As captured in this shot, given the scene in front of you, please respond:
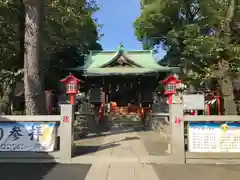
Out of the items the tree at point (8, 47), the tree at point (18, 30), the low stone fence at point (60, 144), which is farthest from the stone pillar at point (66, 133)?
the tree at point (8, 47)

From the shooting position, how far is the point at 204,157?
966 cm

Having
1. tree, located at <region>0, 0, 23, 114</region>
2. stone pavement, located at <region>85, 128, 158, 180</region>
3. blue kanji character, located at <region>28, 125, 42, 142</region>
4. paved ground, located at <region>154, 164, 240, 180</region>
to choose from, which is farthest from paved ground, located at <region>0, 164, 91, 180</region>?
tree, located at <region>0, 0, 23, 114</region>

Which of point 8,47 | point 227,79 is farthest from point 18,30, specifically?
point 227,79

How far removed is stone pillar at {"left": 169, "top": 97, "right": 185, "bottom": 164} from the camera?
961 centimetres

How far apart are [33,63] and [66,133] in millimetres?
3561

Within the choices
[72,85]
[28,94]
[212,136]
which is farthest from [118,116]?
[212,136]

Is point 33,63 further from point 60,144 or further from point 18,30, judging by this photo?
point 18,30

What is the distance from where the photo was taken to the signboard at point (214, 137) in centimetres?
976

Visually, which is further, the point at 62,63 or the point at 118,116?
the point at 118,116

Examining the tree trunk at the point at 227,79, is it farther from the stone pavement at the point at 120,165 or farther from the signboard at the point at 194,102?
the stone pavement at the point at 120,165

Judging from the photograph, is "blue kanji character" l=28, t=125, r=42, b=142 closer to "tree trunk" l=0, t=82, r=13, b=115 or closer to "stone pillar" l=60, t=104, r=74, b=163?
"stone pillar" l=60, t=104, r=74, b=163

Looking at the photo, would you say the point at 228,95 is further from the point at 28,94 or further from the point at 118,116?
the point at 118,116

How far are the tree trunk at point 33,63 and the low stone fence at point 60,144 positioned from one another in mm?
2070

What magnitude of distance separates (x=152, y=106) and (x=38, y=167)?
→ 13.9m
